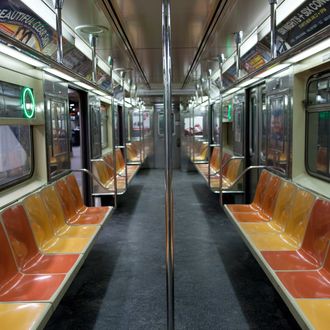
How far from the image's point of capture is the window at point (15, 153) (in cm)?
321

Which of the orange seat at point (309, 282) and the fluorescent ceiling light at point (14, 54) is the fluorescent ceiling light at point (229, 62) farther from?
the orange seat at point (309, 282)

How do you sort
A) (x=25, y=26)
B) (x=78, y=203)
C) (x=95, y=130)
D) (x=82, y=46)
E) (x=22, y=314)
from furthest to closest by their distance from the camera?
(x=95, y=130), (x=82, y=46), (x=78, y=203), (x=25, y=26), (x=22, y=314)

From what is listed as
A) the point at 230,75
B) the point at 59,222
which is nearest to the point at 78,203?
the point at 59,222

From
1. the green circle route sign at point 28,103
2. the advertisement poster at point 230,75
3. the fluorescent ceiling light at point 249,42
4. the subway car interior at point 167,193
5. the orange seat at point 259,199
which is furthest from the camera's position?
the advertisement poster at point 230,75

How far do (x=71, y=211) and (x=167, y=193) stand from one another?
274cm

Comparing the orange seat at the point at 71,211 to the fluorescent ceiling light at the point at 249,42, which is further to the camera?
the fluorescent ceiling light at the point at 249,42

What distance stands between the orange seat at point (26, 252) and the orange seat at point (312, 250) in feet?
4.71

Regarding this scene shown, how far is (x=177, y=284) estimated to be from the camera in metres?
3.43

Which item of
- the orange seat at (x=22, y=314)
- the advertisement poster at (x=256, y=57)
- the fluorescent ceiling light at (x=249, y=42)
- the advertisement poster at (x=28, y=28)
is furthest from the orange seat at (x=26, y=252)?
the fluorescent ceiling light at (x=249, y=42)

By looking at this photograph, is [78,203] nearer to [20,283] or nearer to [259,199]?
[20,283]

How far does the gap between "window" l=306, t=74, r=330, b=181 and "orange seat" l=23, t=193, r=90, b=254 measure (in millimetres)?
2084

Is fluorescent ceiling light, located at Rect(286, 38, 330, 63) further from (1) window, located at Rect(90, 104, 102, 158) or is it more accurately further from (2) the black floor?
(1) window, located at Rect(90, 104, 102, 158)

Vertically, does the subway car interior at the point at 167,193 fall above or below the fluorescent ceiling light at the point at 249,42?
below

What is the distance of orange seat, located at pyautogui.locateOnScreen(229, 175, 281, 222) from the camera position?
154 inches
